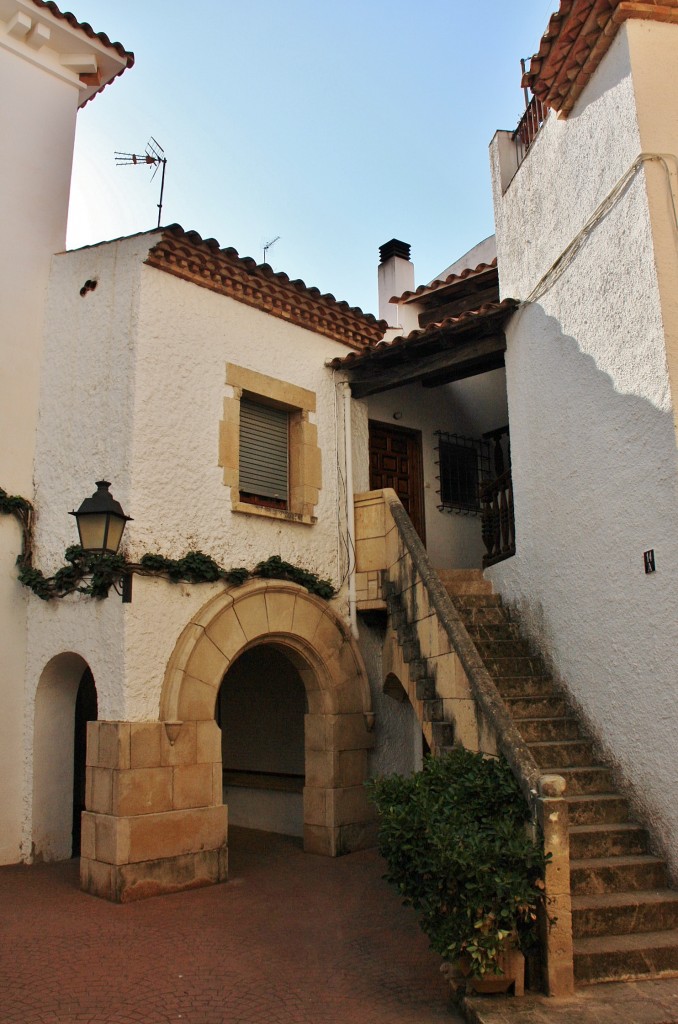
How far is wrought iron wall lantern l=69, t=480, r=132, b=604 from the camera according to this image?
6570 mm

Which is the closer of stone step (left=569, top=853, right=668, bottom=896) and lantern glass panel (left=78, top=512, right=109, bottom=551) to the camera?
stone step (left=569, top=853, right=668, bottom=896)

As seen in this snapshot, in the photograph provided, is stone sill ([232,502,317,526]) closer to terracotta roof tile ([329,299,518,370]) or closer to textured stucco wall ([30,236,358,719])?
textured stucco wall ([30,236,358,719])

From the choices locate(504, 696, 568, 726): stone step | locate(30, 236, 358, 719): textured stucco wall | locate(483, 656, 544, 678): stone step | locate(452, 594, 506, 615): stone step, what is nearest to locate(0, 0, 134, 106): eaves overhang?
locate(30, 236, 358, 719): textured stucco wall

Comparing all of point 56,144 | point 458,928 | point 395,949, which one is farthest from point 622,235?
point 56,144

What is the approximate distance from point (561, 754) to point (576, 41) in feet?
18.9

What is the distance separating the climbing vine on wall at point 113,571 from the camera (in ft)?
24.0

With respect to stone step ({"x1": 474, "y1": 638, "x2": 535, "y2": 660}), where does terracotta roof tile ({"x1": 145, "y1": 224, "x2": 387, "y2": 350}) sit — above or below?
above

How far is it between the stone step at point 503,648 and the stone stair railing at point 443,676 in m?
0.58

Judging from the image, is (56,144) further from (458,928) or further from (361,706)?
(458,928)

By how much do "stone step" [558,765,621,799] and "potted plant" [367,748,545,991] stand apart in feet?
3.71

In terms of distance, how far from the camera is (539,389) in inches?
308

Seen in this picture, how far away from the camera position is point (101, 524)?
657cm

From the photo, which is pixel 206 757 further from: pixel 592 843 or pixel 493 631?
pixel 592 843

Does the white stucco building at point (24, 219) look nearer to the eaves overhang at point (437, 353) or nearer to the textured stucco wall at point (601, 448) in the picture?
the eaves overhang at point (437, 353)
